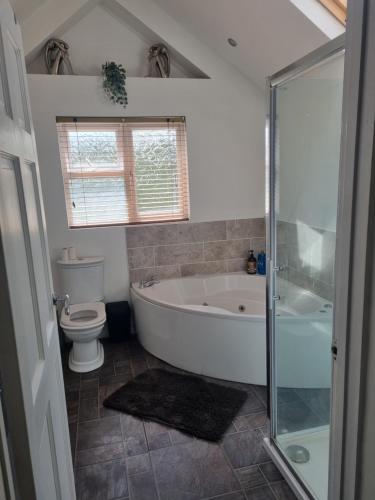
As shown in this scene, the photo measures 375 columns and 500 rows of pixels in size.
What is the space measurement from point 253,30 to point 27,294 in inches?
107

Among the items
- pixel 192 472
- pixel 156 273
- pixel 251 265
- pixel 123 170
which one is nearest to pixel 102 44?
pixel 123 170

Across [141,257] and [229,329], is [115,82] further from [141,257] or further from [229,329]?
[229,329]

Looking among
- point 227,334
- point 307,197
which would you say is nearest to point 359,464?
point 307,197

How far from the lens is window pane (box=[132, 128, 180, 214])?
351 centimetres

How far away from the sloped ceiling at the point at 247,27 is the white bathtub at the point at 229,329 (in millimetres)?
1819

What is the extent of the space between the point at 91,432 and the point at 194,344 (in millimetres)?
983

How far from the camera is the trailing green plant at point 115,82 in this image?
3.21 meters

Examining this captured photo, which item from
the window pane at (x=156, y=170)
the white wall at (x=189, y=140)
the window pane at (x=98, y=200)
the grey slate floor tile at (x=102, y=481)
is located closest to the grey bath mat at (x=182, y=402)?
the grey slate floor tile at (x=102, y=481)

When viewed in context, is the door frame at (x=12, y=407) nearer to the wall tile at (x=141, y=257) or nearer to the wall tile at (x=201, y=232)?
the wall tile at (x=141, y=257)

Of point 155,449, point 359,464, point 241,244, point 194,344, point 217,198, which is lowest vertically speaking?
point 155,449

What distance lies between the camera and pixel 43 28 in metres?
2.95

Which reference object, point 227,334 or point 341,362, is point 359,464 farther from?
point 227,334

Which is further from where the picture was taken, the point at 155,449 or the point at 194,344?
the point at 194,344

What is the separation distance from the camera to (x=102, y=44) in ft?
10.8
